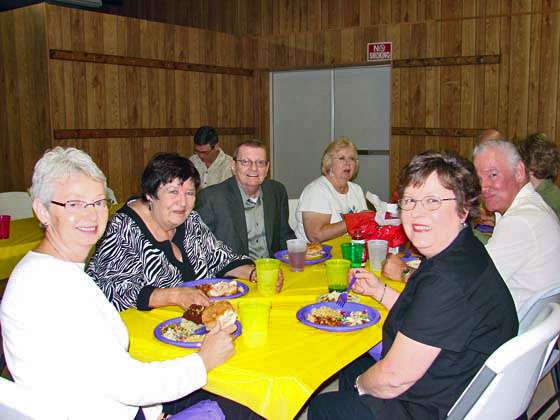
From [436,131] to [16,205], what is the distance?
388cm

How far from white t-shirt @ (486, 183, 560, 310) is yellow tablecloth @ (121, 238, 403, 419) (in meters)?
0.53

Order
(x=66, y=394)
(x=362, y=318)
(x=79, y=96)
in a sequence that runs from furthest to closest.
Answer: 1. (x=79, y=96)
2. (x=362, y=318)
3. (x=66, y=394)

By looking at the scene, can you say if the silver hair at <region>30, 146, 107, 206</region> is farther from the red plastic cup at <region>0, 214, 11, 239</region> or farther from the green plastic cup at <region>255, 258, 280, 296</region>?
A: the red plastic cup at <region>0, 214, 11, 239</region>

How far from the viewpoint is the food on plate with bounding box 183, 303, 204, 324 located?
1919 millimetres

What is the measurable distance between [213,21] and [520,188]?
5.47 meters

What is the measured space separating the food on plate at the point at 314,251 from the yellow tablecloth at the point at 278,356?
62 centimetres

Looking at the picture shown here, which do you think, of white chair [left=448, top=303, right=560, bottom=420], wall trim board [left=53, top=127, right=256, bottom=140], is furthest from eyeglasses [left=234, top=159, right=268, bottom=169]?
wall trim board [left=53, top=127, right=256, bottom=140]

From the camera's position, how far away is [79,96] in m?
5.54

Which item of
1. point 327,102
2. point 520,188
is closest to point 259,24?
point 327,102

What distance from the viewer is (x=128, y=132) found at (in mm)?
5977

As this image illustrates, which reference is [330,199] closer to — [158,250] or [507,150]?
[507,150]

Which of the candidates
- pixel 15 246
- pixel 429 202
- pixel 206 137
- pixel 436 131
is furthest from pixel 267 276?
pixel 436 131

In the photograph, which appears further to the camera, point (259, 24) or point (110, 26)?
point (259, 24)

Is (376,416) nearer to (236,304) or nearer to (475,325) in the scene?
(475,325)
